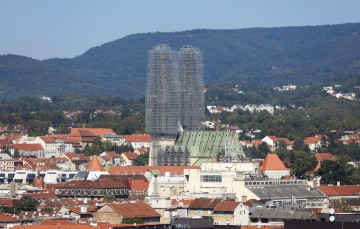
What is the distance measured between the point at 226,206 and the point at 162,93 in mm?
58486

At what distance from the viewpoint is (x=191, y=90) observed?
14262cm

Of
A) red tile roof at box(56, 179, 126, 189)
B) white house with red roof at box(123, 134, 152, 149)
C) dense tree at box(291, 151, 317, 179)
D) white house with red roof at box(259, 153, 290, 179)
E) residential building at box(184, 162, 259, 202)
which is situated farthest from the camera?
white house with red roof at box(123, 134, 152, 149)

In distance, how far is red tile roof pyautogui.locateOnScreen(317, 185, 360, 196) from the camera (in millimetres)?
102250

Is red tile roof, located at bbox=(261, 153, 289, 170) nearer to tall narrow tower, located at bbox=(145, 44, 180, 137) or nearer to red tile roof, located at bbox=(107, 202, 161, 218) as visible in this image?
tall narrow tower, located at bbox=(145, 44, 180, 137)

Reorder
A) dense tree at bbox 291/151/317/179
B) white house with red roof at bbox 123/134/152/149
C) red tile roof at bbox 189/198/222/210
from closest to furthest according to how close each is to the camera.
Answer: red tile roof at bbox 189/198/222/210
dense tree at bbox 291/151/317/179
white house with red roof at bbox 123/134/152/149

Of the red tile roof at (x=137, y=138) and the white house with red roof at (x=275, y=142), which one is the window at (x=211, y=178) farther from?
the white house with red roof at (x=275, y=142)

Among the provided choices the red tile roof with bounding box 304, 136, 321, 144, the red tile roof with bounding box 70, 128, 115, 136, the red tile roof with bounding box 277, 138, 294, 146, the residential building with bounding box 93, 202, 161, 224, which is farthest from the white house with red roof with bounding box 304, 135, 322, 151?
the residential building with bounding box 93, 202, 161, 224

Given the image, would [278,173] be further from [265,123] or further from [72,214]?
[265,123]

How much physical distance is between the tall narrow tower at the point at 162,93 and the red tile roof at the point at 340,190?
33602 mm

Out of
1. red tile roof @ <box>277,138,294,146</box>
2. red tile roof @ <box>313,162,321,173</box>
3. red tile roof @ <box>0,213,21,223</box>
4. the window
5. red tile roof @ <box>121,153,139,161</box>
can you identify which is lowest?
red tile roof @ <box>121,153,139,161</box>

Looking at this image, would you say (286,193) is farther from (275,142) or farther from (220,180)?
(275,142)

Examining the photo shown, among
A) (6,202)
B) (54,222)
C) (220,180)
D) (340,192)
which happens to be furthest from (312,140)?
(54,222)

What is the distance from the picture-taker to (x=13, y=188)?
10912cm

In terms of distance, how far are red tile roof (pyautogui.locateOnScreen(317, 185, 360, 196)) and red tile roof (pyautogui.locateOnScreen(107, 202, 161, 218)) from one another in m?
22.4
